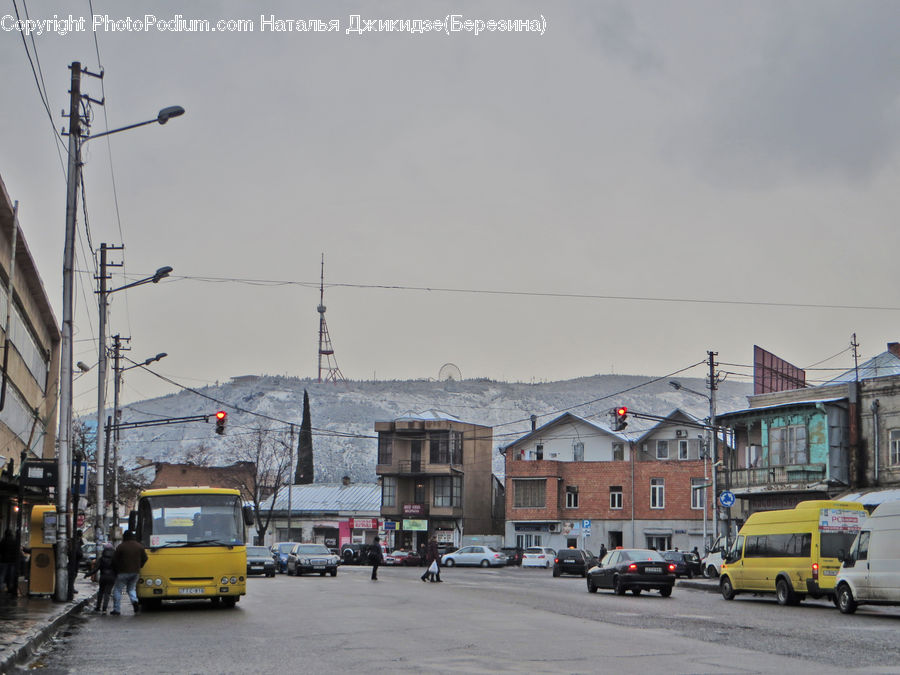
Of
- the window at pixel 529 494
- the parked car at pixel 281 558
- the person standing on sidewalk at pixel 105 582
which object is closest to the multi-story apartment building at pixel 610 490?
the window at pixel 529 494

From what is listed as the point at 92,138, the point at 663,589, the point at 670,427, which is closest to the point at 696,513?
the point at 670,427

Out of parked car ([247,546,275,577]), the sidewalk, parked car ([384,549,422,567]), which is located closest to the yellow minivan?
the sidewalk

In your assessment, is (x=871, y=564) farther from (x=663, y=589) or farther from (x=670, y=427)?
(x=670, y=427)

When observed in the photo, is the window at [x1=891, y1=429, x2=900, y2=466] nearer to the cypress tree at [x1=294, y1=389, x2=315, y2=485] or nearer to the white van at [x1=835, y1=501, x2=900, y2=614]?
the white van at [x1=835, y1=501, x2=900, y2=614]

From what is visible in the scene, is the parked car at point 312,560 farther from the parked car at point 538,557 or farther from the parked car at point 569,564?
the parked car at point 538,557

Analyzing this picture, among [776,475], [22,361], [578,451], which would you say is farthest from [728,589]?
[578,451]

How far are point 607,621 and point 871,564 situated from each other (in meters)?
6.59

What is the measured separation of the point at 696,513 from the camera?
74625 millimetres

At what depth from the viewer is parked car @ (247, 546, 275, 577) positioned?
4588cm

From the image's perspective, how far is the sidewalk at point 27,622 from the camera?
1348cm

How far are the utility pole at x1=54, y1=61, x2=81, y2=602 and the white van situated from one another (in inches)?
657

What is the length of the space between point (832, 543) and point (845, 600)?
346cm

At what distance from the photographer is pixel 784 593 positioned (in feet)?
92.6

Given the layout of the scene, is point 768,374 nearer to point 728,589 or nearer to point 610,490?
point 610,490
